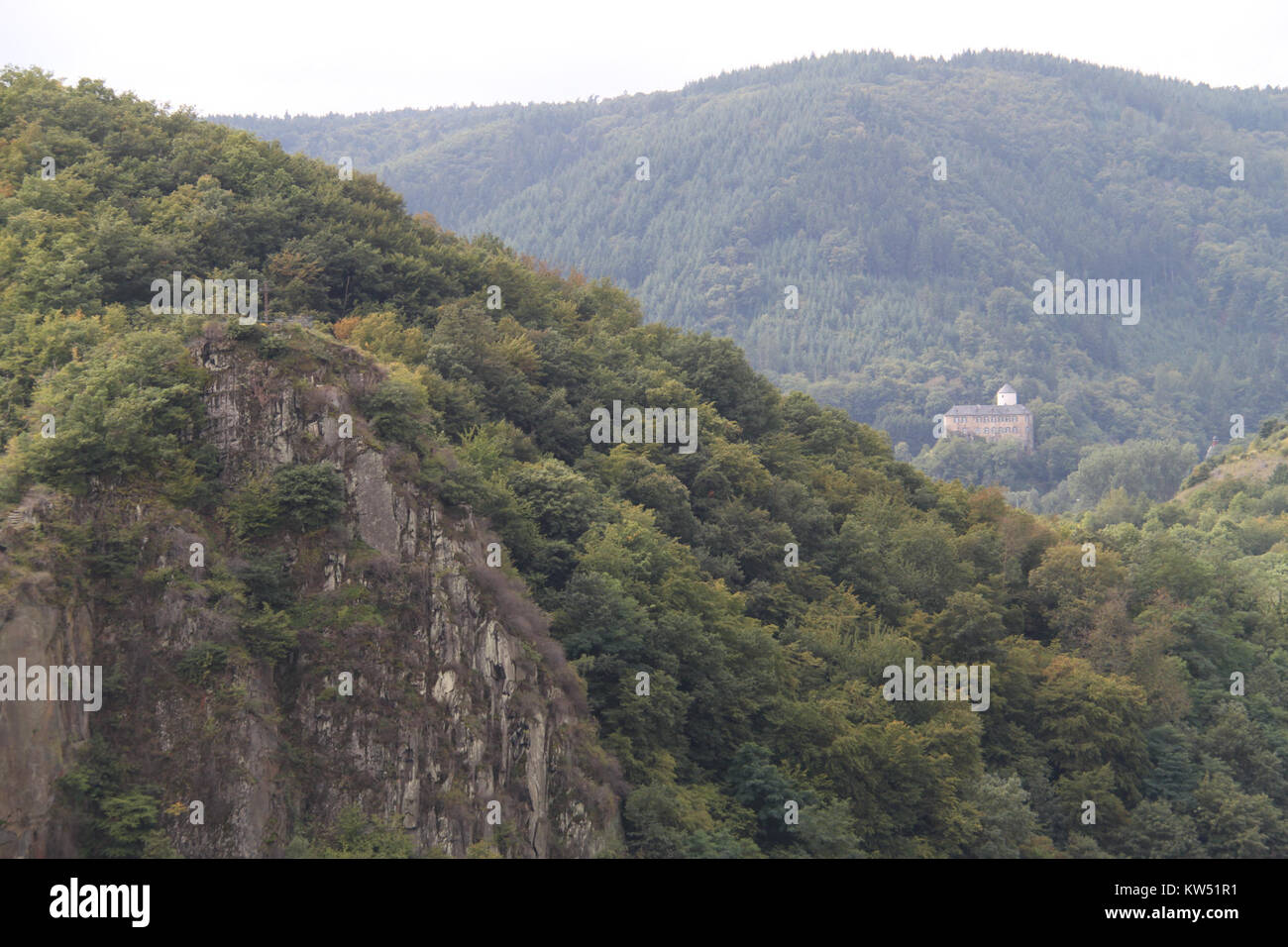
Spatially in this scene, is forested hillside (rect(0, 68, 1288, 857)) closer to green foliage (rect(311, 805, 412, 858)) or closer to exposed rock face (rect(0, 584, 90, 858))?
green foliage (rect(311, 805, 412, 858))

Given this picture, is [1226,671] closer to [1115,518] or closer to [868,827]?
[868,827]

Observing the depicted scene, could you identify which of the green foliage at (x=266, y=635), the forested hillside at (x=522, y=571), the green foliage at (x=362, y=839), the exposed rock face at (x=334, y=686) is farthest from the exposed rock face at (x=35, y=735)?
the green foliage at (x=362, y=839)

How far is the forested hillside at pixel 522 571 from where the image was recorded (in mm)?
35406

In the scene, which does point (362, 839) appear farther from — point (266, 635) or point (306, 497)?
point (306, 497)

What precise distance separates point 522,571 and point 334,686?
398 inches

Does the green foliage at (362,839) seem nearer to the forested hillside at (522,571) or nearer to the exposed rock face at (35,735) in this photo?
the forested hillside at (522,571)

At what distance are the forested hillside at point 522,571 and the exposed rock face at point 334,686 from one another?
0.10 metres

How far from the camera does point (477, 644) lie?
1506 inches

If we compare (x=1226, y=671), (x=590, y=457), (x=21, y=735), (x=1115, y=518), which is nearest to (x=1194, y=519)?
(x=1115, y=518)

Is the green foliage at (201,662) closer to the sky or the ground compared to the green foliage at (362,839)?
closer to the sky

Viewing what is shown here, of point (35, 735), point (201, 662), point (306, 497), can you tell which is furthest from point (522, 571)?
point (35, 735)

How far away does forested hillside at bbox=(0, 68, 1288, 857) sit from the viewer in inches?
1394

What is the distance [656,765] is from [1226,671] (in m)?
40.6

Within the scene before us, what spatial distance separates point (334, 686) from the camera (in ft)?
117
